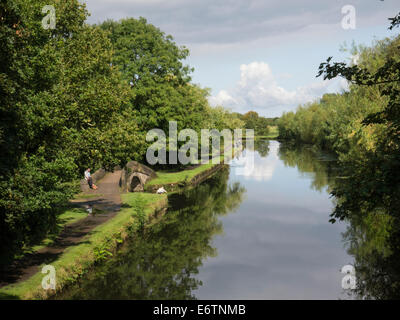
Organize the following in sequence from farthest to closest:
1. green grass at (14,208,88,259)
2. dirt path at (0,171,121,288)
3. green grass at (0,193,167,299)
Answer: green grass at (14,208,88,259) < dirt path at (0,171,121,288) < green grass at (0,193,167,299)

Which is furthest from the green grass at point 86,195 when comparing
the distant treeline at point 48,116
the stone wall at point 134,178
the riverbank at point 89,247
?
the distant treeline at point 48,116

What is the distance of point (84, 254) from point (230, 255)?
27.0 ft

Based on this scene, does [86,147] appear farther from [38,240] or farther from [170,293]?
[170,293]

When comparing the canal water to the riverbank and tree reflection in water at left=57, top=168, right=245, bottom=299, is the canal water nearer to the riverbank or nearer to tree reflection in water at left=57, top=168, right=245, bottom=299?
tree reflection in water at left=57, top=168, right=245, bottom=299

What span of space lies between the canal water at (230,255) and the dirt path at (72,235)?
71.0 inches

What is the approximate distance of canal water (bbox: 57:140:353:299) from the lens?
1633 centimetres

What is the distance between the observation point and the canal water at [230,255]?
16.3 m

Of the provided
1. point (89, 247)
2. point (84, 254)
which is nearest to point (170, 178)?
point (89, 247)

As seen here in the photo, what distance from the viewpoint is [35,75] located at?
15188mm

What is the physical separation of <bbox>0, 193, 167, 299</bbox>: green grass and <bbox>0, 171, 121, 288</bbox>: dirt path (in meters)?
0.42

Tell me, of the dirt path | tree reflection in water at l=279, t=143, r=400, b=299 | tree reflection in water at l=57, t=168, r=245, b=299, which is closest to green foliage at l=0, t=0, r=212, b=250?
the dirt path

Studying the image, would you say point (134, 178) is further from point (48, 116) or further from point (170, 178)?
point (48, 116)
